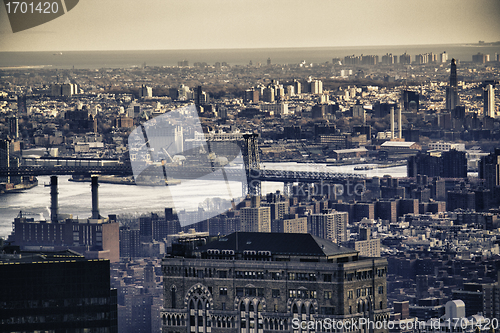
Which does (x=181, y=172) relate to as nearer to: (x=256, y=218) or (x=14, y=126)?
(x=14, y=126)

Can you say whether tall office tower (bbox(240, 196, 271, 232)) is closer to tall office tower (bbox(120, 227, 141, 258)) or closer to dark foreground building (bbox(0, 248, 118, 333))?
tall office tower (bbox(120, 227, 141, 258))

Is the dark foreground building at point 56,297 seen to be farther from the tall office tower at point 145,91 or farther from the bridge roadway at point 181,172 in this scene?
the tall office tower at point 145,91

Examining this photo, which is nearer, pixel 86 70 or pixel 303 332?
pixel 303 332

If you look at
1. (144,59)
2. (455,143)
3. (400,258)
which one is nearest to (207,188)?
(144,59)

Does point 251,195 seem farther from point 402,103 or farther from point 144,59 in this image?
point 402,103

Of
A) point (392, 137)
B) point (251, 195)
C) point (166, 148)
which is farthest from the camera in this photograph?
point (392, 137)

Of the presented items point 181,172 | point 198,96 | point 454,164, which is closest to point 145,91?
point 198,96

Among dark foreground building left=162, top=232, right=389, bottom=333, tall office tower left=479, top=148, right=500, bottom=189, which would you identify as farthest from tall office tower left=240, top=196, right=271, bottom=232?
dark foreground building left=162, top=232, right=389, bottom=333
